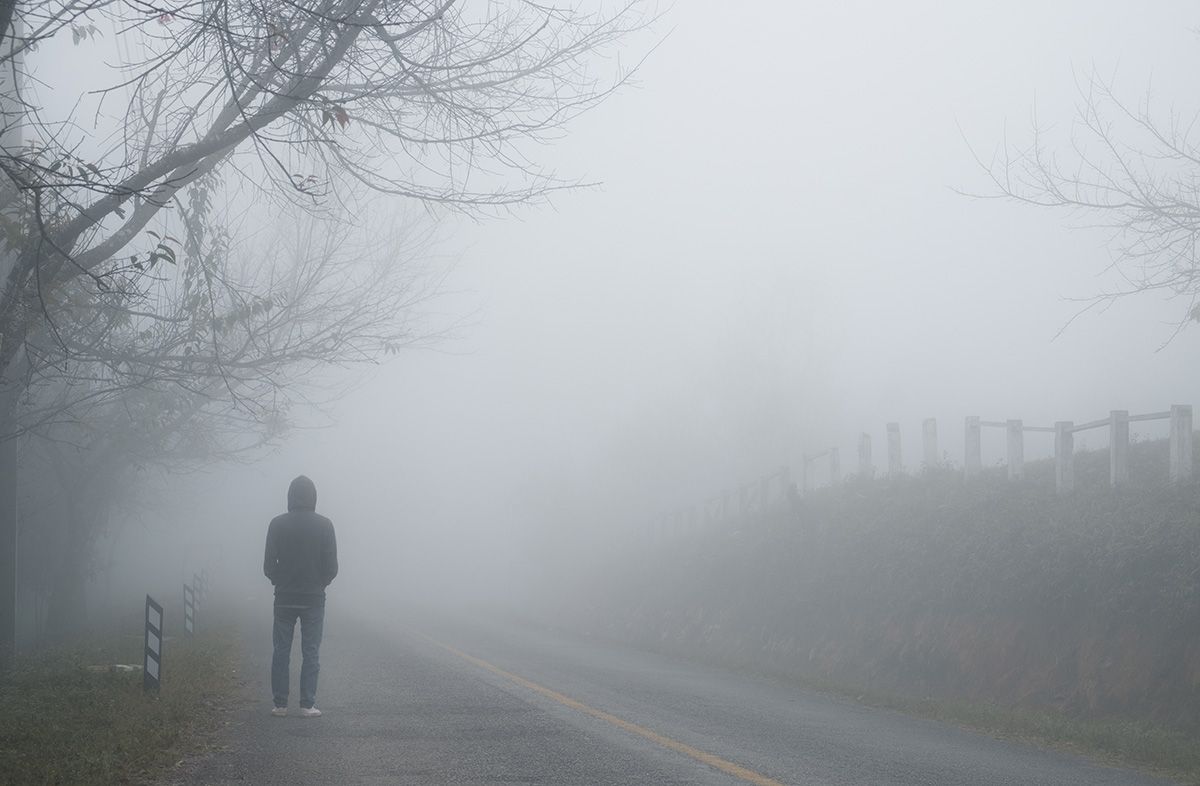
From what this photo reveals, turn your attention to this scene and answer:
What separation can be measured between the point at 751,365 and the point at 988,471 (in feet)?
95.6

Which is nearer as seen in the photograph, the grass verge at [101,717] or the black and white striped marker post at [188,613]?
the grass verge at [101,717]

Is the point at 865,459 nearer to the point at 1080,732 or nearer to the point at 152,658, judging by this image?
the point at 1080,732

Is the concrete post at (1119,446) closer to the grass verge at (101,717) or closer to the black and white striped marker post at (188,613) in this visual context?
the grass verge at (101,717)

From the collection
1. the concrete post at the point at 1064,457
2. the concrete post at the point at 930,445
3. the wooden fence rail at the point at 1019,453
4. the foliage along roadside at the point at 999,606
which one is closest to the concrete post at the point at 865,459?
the wooden fence rail at the point at 1019,453

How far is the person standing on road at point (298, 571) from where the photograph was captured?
984cm

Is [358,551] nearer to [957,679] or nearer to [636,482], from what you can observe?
[636,482]

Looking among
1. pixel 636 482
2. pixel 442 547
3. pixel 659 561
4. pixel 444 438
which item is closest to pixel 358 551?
pixel 442 547

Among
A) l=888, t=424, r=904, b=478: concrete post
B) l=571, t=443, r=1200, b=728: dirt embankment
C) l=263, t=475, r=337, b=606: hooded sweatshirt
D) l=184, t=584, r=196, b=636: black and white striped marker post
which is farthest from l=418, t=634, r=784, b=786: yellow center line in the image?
l=888, t=424, r=904, b=478: concrete post

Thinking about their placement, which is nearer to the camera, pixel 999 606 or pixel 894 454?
pixel 999 606

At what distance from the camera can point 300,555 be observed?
9.96 meters

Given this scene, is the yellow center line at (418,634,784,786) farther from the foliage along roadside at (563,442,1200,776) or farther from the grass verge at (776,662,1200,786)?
the foliage along roadside at (563,442,1200,776)

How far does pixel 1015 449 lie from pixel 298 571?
12387mm

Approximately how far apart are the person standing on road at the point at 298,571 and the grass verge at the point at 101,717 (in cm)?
90

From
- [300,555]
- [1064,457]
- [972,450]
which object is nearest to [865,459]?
[972,450]
